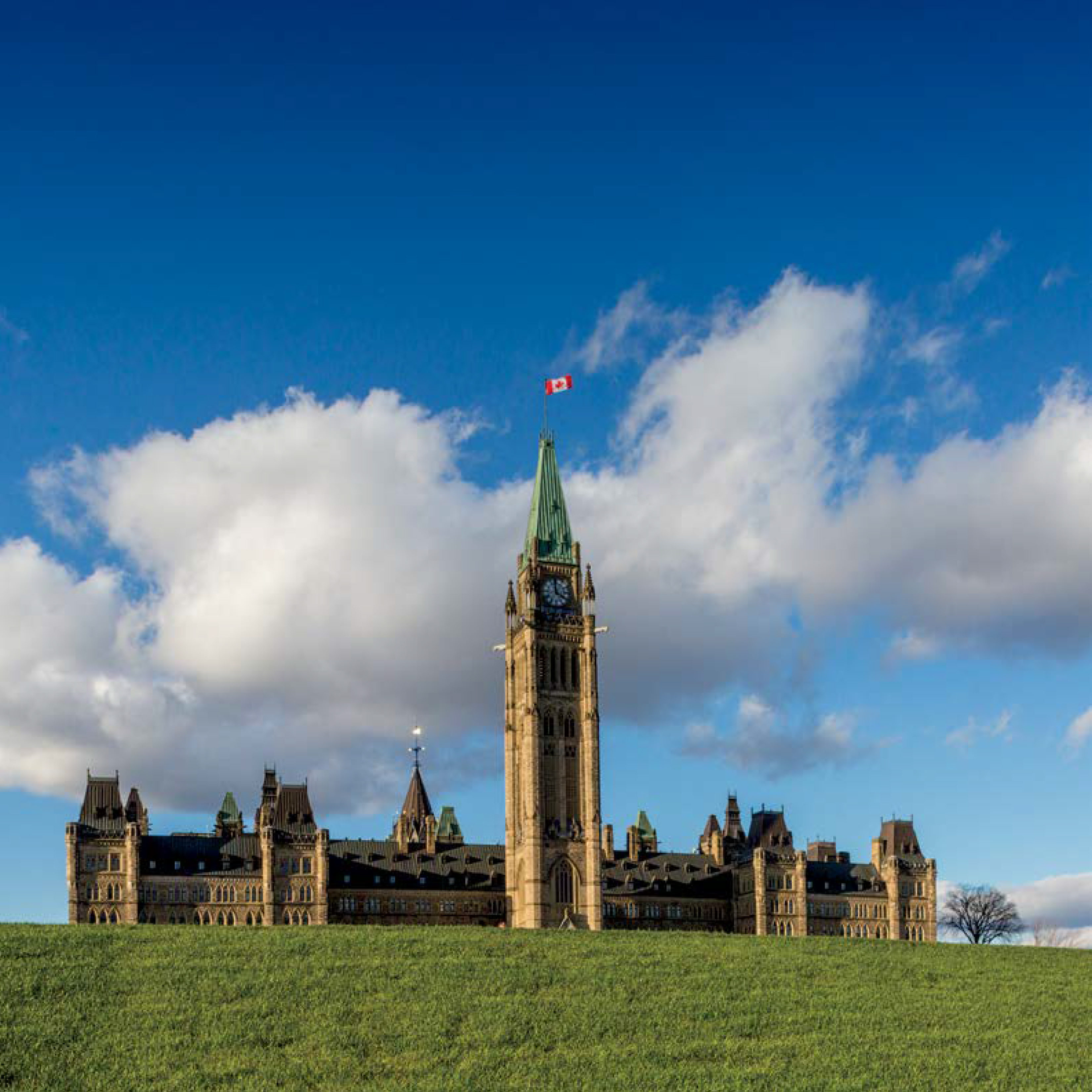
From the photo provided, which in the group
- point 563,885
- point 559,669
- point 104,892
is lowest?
point 563,885

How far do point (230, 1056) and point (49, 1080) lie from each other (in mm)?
6980

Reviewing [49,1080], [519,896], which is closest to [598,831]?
[519,896]

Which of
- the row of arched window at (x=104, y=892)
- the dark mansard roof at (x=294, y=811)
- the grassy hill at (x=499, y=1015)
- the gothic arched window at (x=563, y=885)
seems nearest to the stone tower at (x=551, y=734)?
the gothic arched window at (x=563, y=885)

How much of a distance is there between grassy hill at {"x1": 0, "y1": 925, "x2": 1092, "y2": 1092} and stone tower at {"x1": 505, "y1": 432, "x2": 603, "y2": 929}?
217 ft

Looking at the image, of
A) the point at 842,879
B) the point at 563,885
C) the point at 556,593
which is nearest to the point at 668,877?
the point at 563,885

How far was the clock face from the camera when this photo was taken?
535 feet

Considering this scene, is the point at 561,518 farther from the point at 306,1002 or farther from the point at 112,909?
the point at 306,1002

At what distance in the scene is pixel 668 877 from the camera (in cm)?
16238

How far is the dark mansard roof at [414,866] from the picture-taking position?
150 meters

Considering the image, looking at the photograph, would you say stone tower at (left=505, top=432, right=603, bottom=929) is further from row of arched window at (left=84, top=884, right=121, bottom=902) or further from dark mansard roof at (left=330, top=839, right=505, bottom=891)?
row of arched window at (left=84, top=884, right=121, bottom=902)

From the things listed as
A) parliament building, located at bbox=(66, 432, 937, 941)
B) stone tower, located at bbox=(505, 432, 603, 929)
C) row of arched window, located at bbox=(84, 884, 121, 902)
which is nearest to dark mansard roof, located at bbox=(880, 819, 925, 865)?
parliament building, located at bbox=(66, 432, 937, 941)

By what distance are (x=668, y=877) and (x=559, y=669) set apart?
2651cm

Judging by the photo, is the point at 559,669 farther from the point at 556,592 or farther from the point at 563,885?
the point at 563,885

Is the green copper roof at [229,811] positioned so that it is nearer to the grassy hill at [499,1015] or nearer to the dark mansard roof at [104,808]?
the dark mansard roof at [104,808]
